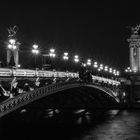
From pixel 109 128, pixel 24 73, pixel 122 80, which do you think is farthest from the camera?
pixel 122 80

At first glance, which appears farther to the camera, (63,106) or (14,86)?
(63,106)

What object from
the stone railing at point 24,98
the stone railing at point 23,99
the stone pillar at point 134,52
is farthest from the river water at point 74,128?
the stone pillar at point 134,52

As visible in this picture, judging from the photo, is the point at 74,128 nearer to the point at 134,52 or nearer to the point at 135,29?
the point at 135,29

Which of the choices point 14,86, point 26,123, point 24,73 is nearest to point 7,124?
point 26,123

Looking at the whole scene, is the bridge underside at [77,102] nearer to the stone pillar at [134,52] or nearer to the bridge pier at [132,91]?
the bridge pier at [132,91]

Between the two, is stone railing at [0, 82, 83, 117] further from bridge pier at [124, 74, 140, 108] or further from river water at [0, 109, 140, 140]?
bridge pier at [124, 74, 140, 108]

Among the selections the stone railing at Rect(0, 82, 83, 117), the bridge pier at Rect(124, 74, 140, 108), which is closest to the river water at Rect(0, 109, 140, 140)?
the stone railing at Rect(0, 82, 83, 117)

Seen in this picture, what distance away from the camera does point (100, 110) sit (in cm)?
7956

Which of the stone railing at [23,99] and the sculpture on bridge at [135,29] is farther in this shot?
the sculpture on bridge at [135,29]

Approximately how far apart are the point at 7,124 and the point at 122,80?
5491 centimetres

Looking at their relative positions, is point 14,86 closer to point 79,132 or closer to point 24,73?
point 24,73

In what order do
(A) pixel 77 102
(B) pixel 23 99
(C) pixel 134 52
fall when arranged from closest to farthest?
(B) pixel 23 99, (A) pixel 77 102, (C) pixel 134 52

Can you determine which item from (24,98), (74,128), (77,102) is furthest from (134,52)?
(24,98)

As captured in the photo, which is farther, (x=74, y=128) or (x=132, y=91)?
(x=132, y=91)
